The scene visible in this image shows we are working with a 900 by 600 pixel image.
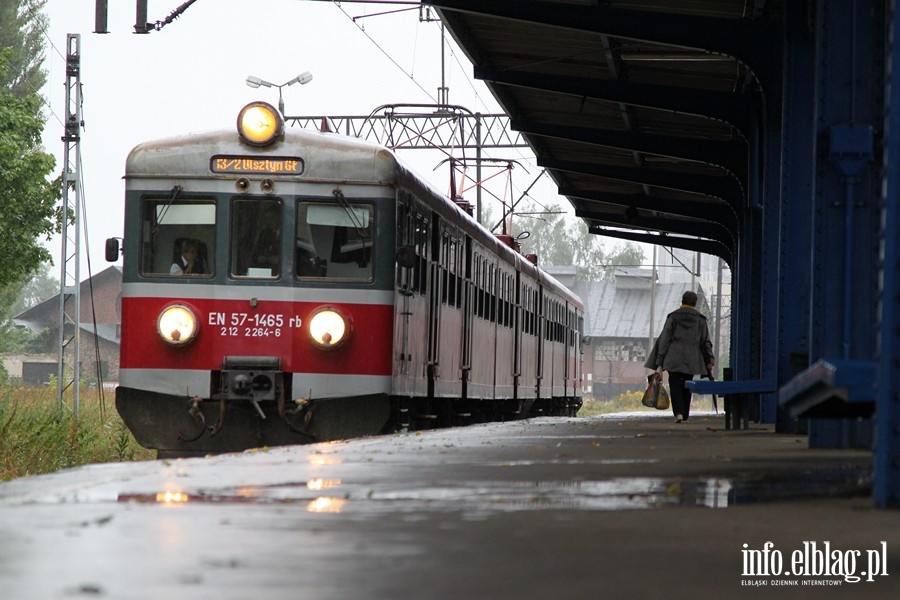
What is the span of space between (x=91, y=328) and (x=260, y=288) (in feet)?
251

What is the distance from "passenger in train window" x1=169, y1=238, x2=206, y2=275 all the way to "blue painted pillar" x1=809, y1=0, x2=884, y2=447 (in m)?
5.44

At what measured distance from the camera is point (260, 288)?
12789mm

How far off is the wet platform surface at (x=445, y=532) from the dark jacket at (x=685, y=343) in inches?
362

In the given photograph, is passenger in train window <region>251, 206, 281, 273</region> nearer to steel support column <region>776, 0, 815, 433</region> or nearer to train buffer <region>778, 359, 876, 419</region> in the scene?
steel support column <region>776, 0, 815, 433</region>

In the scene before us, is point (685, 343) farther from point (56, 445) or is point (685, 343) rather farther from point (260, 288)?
point (56, 445)

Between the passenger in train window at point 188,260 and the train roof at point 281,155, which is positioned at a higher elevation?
the train roof at point 281,155

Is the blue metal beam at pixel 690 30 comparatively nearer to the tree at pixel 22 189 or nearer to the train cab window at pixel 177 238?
the train cab window at pixel 177 238

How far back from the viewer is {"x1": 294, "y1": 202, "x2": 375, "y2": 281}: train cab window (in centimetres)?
1284

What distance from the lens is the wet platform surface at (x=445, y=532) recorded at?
335 centimetres

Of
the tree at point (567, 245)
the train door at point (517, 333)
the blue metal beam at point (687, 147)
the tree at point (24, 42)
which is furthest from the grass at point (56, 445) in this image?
the tree at point (567, 245)

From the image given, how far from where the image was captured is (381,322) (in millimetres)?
12805

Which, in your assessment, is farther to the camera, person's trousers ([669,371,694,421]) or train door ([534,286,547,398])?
train door ([534,286,547,398])

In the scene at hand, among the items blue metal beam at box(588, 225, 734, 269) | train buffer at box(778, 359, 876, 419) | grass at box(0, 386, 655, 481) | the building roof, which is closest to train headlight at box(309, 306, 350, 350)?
grass at box(0, 386, 655, 481)

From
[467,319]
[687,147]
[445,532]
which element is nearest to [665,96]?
[687,147]
